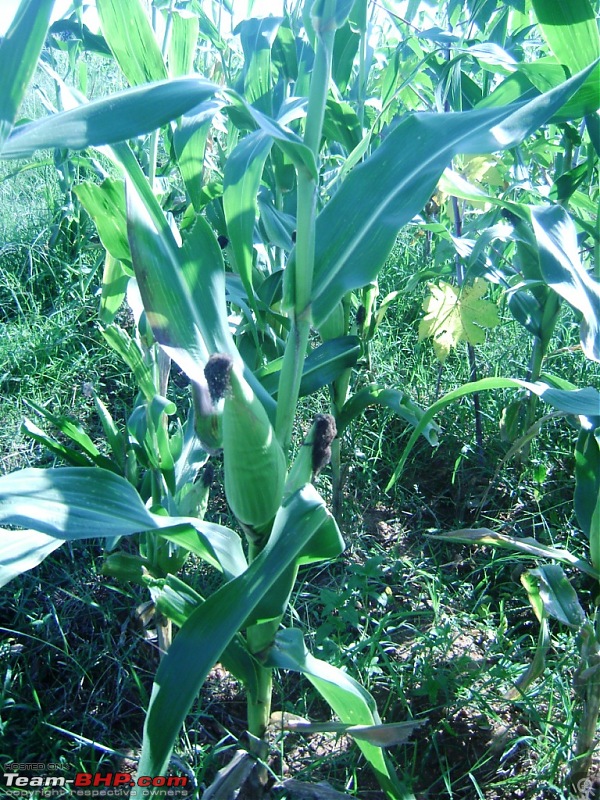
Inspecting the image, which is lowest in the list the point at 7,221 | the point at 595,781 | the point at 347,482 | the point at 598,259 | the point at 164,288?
the point at 595,781

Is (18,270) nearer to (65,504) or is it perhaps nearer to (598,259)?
(65,504)

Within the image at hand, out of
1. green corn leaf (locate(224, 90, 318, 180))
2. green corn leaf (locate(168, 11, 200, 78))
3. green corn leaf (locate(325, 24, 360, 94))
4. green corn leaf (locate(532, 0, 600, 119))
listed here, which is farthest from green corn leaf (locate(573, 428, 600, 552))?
green corn leaf (locate(325, 24, 360, 94))

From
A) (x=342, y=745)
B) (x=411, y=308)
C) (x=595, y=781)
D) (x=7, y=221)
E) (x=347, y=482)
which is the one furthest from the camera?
(x=7, y=221)

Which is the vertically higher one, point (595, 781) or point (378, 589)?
point (378, 589)

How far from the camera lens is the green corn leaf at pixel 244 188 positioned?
42.3 inches

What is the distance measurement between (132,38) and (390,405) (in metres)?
1.00

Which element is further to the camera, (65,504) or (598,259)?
(598,259)

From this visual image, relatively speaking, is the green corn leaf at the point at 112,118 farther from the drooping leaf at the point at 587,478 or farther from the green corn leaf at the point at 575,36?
the drooping leaf at the point at 587,478

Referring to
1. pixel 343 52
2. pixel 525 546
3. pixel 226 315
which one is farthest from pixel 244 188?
pixel 343 52

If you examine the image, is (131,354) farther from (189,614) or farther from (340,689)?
(340,689)

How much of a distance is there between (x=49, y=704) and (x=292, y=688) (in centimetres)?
54

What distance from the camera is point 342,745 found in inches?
54.3

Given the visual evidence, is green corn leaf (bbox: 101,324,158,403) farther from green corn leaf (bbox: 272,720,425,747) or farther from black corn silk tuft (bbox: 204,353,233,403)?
green corn leaf (bbox: 272,720,425,747)

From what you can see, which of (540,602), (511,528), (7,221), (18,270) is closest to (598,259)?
(540,602)
